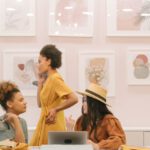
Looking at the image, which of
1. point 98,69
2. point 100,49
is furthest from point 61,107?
point 100,49

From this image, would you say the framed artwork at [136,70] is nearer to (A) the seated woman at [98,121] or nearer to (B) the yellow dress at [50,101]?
(B) the yellow dress at [50,101]

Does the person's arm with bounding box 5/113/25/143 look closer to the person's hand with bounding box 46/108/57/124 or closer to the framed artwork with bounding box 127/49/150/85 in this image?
the person's hand with bounding box 46/108/57/124

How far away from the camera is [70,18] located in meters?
3.86

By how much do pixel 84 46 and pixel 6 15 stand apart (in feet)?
2.74

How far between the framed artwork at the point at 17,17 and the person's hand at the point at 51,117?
108 cm

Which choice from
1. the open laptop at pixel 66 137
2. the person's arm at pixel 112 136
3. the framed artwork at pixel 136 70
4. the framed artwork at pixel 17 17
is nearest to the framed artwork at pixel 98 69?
the framed artwork at pixel 136 70

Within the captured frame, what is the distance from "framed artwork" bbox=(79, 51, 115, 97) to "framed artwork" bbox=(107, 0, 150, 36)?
0.81 ft

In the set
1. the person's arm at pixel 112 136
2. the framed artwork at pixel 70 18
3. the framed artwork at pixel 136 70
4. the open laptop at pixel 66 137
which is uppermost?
the framed artwork at pixel 70 18

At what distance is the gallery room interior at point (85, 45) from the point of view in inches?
151

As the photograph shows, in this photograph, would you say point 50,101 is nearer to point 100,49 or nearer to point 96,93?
point 96,93

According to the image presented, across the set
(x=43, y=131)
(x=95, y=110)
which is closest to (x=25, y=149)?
(x=95, y=110)

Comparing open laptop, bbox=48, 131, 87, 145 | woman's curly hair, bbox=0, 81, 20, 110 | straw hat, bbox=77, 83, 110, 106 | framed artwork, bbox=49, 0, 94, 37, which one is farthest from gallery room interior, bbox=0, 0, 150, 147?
open laptop, bbox=48, 131, 87, 145

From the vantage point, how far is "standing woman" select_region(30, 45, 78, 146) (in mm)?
3062

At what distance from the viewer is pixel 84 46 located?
3.89 meters
